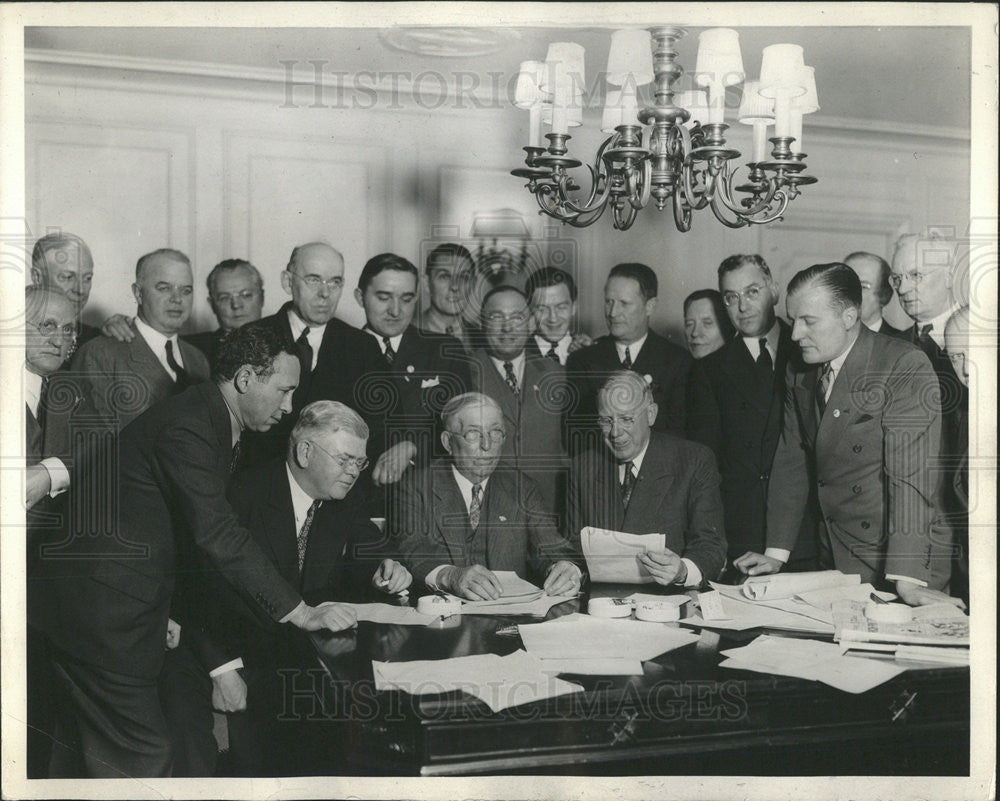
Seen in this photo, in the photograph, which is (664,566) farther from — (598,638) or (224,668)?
(224,668)

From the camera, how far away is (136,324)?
12.5ft

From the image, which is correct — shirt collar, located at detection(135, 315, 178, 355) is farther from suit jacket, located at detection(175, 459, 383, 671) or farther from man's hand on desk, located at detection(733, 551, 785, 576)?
man's hand on desk, located at detection(733, 551, 785, 576)

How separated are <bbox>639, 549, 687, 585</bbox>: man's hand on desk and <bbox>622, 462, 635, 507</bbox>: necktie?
0.22 metres

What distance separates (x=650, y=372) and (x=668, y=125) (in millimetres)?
1109

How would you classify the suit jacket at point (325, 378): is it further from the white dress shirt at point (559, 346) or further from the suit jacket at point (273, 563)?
the white dress shirt at point (559, 346)

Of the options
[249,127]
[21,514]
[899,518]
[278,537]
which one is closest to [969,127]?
[899,518]

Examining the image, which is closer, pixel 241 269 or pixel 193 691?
pixel 193 691

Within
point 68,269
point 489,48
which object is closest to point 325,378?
point 68,269

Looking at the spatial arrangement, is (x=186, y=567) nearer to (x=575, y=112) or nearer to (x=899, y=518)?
(x=575, y=112)

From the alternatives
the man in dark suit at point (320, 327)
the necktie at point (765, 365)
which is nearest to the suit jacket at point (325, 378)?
the man in dark suit at point (320, 327)

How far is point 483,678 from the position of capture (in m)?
3.18

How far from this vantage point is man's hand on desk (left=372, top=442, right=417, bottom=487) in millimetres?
3744

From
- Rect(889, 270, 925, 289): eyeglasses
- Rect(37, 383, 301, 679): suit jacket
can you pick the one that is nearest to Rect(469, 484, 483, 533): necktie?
Rect(37, 383, 301, 679): suit jacket

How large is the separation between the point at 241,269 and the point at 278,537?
1.03m
